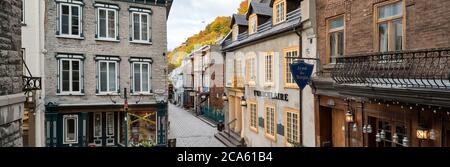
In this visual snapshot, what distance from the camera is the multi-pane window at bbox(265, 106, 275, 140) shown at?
50.4 feet

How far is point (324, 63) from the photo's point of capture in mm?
11109

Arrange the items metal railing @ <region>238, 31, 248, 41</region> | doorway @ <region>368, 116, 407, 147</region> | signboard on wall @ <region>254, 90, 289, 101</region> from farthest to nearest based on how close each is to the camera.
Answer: metal railing @ <region>238, 31, 248, 41</region>, signboard on wall @ <region>254, 90, 289, 101</region>, doorway @ <region>368, 116, 407, 147</region>

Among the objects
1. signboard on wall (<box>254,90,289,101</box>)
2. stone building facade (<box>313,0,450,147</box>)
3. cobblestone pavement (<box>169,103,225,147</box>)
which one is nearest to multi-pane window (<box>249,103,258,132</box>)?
signboard on wall (<box>254,90,289,101</box>)

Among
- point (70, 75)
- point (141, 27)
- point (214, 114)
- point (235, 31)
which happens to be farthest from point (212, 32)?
point (70, 75)

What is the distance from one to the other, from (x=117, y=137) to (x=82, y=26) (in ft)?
21.8

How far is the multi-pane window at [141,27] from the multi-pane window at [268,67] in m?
7.16

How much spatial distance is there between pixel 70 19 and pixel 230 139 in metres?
12.5

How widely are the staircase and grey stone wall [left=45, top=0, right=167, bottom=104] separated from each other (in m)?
6.03

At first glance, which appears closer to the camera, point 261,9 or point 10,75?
point 10,75

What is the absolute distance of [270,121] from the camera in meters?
15.7

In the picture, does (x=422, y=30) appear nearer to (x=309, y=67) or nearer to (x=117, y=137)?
(x=309, y=67)

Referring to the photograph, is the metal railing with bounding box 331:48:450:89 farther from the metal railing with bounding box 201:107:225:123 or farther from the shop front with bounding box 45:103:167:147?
the metal railing with bounding box 201:107:225:123

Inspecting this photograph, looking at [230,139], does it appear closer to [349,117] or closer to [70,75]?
[70,75]
